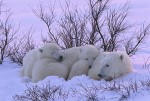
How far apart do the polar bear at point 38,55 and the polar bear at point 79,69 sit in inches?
20.6

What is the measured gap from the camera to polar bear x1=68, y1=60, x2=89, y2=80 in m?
7.95

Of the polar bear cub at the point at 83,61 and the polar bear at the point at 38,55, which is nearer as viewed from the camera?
the polar bear cub at the point at 83,61

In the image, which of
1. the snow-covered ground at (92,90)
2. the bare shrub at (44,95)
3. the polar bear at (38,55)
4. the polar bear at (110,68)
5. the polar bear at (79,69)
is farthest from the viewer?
the polar bear at (38,55)

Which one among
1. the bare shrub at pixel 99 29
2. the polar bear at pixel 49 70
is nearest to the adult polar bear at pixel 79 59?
the polar bear at pixel 49 70

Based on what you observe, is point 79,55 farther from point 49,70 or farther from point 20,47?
point 20,47

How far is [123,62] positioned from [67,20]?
15.9ft

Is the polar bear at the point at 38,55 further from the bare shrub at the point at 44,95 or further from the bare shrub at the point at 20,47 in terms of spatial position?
the bare shrub at the point at 20,47

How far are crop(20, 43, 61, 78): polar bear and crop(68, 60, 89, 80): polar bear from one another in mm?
524

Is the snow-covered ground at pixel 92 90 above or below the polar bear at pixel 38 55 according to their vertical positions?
below

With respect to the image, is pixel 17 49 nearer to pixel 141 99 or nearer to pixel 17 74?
pixel 17 74

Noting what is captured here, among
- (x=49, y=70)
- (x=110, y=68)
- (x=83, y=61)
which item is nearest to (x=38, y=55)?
(x=49, y=70)

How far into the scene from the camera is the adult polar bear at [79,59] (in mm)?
7969

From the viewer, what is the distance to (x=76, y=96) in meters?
6.03

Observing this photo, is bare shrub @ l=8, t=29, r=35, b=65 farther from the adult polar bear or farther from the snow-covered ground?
the snow-covered ground
